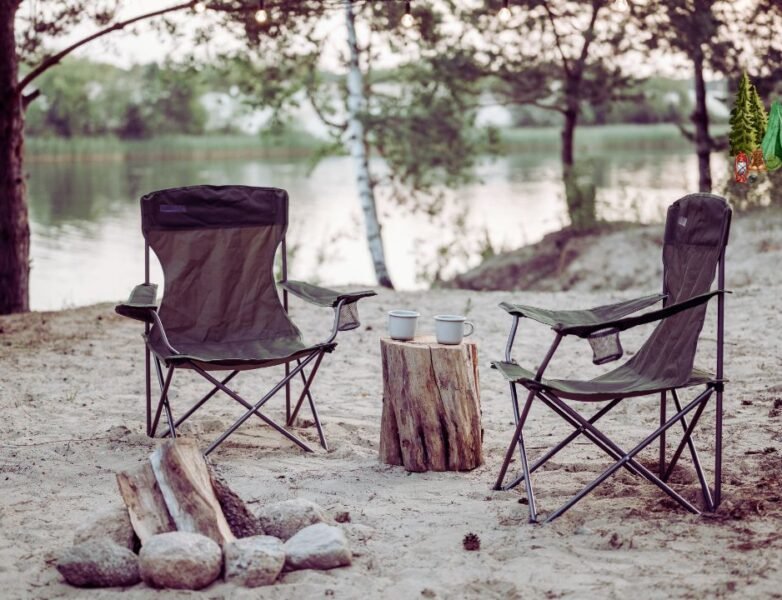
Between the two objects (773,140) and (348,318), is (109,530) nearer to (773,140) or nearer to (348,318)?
(348,318)

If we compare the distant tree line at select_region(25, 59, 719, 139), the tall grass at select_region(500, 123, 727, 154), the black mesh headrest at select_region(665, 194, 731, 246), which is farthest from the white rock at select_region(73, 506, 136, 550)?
the distant tree line at select_region(25, 59, 719, 139)

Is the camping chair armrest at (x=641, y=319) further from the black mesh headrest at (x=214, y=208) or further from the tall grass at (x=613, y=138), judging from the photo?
the tall grass at (x=613, y=138)

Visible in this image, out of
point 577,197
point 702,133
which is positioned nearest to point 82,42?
point 577,197

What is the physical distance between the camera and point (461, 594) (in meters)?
2.29

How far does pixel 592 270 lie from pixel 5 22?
5443mm

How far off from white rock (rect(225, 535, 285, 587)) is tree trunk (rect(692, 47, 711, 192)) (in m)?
7.63

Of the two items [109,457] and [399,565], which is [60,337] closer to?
[109,457]

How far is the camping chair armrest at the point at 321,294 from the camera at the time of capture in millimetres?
3559

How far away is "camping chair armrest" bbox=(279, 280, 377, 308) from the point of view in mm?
3559

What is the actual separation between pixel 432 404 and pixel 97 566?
123 cm

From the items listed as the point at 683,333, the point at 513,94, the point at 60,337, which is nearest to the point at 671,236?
the point at 683,333

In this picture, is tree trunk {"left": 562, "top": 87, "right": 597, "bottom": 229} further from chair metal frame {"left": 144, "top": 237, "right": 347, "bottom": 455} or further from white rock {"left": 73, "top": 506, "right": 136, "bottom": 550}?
white rock {"left": 73, "top": 506, "right": 136, "bottom": 550}

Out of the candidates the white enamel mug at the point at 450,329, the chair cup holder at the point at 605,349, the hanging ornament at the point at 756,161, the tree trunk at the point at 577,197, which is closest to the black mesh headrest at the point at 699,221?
the chair cup holder at the point at 605,349

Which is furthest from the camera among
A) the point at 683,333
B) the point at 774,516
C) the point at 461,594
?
the point at 683,333
